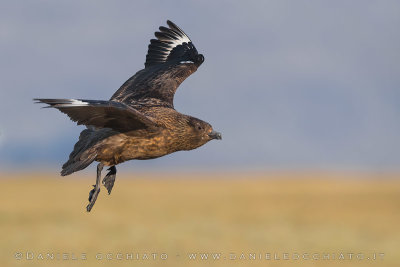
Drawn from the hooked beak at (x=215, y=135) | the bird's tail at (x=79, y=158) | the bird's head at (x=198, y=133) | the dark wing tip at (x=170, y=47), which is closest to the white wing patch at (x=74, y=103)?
the bird's tail at (x=79, y=158)

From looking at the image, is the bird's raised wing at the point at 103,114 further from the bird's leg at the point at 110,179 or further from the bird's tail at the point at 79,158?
the bird's leg at the point at 110,179

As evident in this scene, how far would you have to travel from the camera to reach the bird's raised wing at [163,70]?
40.6ft

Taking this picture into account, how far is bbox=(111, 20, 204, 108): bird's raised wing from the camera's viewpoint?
1238 centimetres

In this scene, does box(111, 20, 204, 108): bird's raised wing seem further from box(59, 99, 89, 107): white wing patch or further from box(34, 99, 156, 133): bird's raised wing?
box(59, 99, 89, 107): white wing patch

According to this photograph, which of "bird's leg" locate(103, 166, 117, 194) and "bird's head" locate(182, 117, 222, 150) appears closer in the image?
"bird's head" locate(182, 117, 222, 150)

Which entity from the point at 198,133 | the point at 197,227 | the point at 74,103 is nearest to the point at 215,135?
the point at 198,133

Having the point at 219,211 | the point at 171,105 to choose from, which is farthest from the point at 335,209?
the point at 171,105

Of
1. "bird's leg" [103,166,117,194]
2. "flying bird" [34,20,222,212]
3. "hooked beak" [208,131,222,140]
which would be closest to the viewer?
"flying bird" [34,20,222,212]

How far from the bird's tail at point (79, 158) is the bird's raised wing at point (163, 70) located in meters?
1.22

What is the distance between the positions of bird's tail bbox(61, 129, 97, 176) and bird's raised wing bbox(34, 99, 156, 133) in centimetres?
29

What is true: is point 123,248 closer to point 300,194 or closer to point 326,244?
point 326,244

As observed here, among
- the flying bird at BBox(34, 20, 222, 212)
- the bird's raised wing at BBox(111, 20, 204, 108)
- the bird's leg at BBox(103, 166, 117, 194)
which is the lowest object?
the bird's leg at BBox(103, 166, 117, 194)

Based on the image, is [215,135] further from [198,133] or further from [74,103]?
[74,103]

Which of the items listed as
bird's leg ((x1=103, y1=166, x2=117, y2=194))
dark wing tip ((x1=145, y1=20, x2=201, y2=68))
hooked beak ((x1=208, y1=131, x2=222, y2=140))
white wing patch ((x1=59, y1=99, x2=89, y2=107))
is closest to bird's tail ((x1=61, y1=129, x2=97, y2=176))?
bird's leg ((x1=103, y1=166, x2=117, y2=194))
